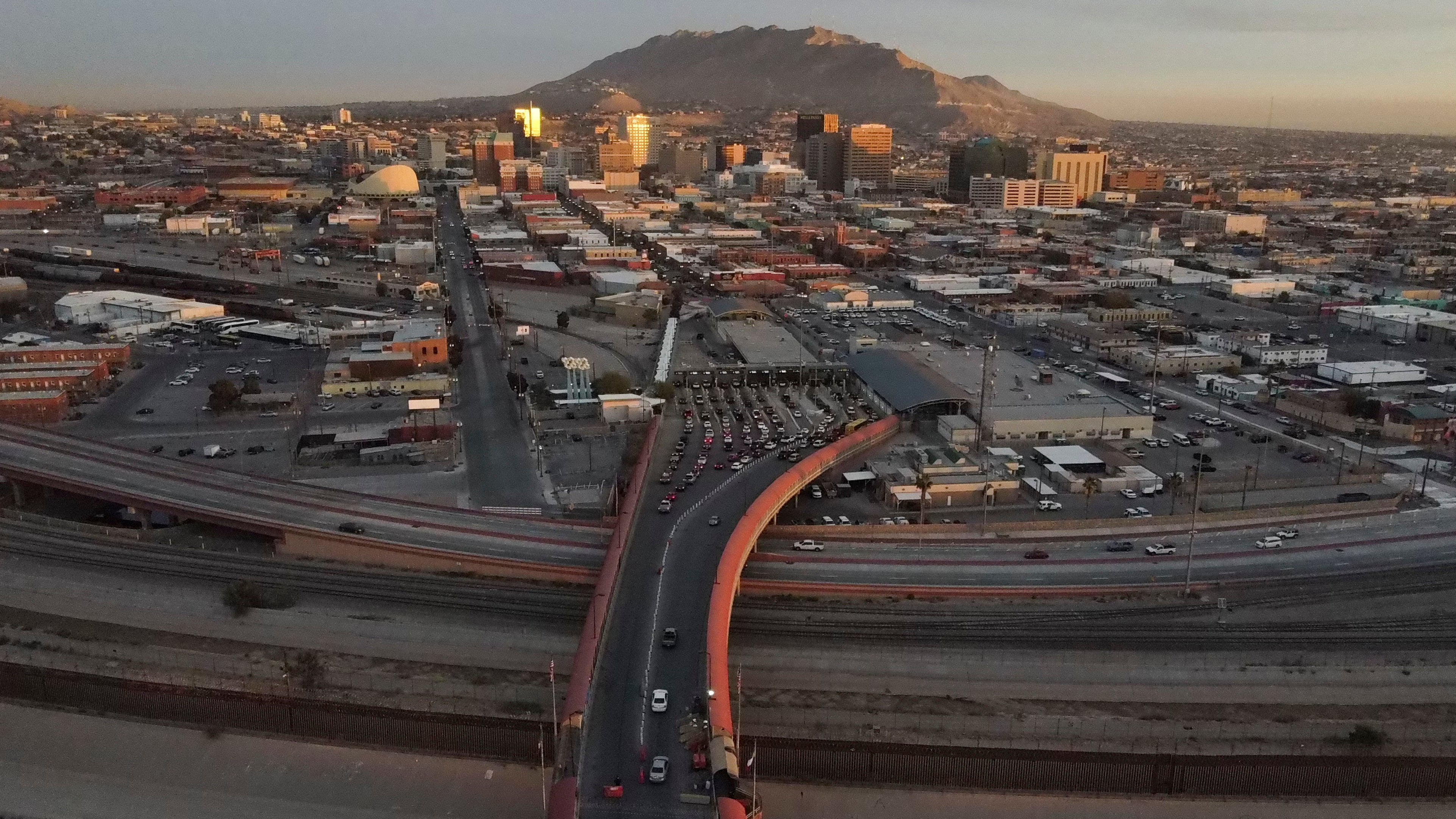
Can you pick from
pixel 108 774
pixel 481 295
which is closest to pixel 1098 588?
pixel 108 774

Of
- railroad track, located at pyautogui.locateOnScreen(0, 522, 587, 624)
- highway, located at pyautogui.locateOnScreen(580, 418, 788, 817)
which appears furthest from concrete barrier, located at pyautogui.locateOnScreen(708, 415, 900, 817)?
railroad track, located at pyautogui.locateOnScreen(0, 522, 587, 624)

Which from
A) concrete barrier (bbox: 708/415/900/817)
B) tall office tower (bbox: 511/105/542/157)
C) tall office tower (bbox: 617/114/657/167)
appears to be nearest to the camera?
concrete barrier (bbox: 708/415/900/817)

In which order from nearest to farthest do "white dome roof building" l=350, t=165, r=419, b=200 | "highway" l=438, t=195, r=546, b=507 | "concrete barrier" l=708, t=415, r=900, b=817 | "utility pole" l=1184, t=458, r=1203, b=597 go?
1. "concrete barrier" l=708, t=415, r=900, b=817
2. "utility pole" l=1184, t=458, r=1203, b=597
3. "highway" l=438, t=195, r=546, b=507
4. "white dome roof building" l=350, t=165, r=419, b=200

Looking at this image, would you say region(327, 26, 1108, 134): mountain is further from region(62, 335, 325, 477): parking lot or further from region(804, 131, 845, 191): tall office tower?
region(62, 335, 325, 477): parking lot

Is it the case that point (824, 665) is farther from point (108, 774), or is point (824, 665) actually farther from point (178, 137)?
point (178, 137)

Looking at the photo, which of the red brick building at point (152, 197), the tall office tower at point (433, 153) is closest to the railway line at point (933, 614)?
the red brick building at point (152, 197)

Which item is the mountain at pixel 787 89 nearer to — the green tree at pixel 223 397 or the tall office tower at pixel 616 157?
the tall office tower at pixel 616 157
